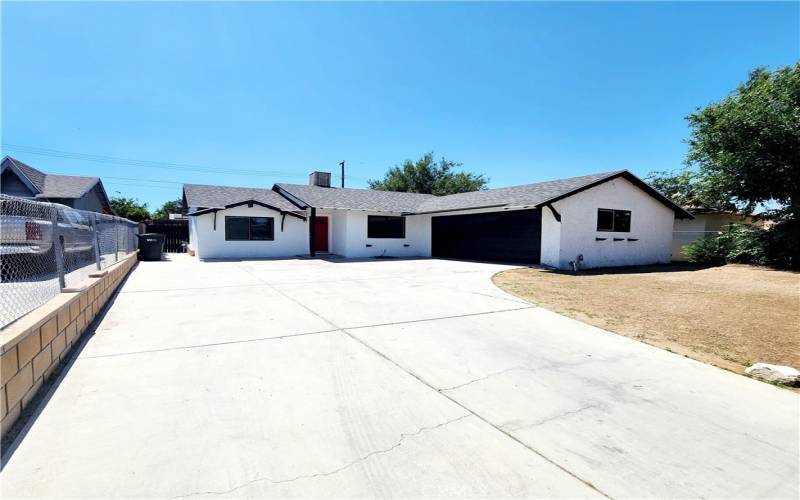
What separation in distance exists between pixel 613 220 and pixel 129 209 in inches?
1570

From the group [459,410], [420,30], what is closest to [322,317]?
[459,410]

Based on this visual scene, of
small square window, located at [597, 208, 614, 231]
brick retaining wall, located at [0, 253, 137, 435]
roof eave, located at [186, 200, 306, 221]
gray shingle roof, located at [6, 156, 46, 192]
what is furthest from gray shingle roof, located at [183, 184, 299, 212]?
small square window, located at [597, 208, 614, 231]

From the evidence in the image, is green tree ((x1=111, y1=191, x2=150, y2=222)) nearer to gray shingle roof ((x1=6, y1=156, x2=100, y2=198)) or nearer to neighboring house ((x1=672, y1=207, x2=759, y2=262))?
gray shingle roof ((x1=6, y1=156, x2=100, y2=198))

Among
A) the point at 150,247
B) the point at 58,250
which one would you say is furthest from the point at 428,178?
the point at 58,250

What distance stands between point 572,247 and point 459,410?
12.4m

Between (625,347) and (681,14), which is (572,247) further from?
(625,347)

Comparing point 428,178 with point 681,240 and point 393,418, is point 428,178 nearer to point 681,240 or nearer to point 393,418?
point 681,240

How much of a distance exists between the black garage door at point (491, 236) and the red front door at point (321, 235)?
19.4 ft

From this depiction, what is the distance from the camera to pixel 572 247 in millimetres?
13609

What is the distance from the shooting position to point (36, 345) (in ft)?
9.35

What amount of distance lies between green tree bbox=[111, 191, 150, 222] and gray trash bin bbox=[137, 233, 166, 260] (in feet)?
57.5

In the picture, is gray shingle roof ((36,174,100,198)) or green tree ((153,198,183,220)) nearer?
gray shingle roof ((36,174,100,198))

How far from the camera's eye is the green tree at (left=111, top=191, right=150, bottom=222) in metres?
30.1

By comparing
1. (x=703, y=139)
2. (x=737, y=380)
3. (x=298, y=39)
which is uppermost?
(x=298, y=39)
